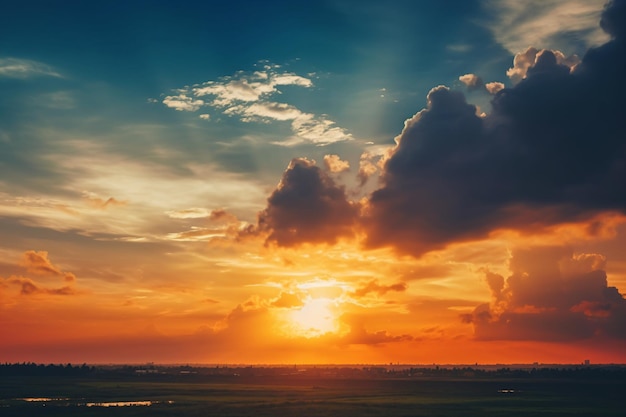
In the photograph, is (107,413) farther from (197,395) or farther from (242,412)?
(197,395)

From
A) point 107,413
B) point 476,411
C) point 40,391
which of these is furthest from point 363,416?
point 40,391

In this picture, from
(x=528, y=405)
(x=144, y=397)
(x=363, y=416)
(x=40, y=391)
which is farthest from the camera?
(x=40, y=391)

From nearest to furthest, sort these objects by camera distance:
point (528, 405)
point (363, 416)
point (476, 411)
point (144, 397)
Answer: point (363, 416) < point (476, 411) < point (528, 405) < point (144, 397)

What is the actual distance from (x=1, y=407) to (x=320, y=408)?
62831 millimetres

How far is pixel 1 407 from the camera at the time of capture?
126250 millimetres

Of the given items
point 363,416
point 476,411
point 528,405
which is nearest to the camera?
point 363,416

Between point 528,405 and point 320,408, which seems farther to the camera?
point 528,405

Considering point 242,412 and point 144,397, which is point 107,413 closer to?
point 242,412

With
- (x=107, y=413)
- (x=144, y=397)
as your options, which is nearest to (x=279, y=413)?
(x=107, y=413)

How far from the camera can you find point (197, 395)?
16862 centimetres

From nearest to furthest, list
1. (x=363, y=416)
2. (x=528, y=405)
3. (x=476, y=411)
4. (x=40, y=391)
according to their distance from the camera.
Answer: (x=363, y=416), (x=476, y=411), (x=528, y=405), (x=40, y=391)

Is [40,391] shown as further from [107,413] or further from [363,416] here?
[363,416]

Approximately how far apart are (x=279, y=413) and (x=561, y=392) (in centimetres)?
10354

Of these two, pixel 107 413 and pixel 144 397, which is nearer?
pixel 107 413
